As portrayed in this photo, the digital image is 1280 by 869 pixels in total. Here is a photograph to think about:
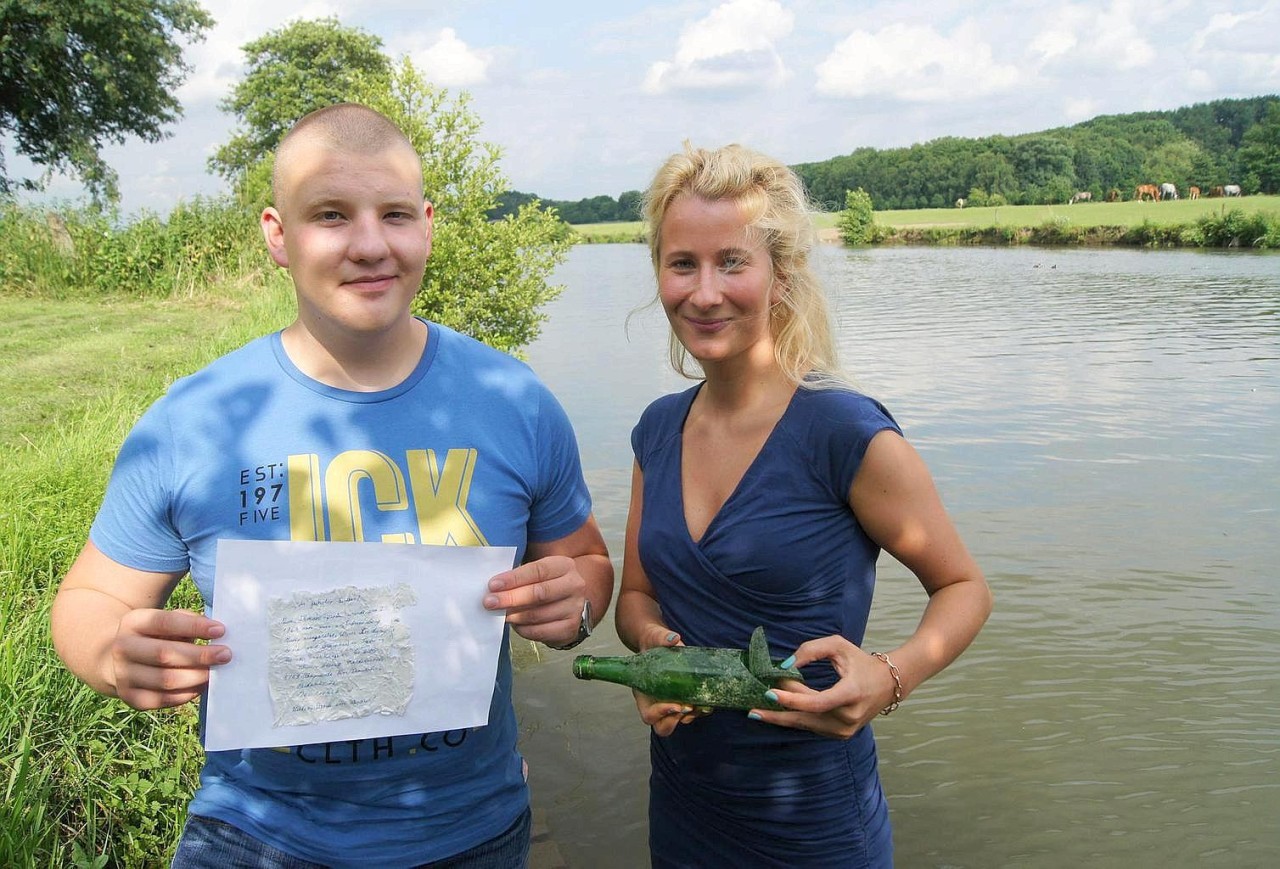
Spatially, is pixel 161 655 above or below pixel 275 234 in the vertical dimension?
below

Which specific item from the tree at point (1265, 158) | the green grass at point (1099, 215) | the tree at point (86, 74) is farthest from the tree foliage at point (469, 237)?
the tree at point (1265, 158)

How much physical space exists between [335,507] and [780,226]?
1.23 meters

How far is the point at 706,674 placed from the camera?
6.96 ft

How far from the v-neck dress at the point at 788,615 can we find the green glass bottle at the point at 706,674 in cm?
16

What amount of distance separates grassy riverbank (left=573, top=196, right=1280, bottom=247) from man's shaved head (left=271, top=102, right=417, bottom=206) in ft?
155

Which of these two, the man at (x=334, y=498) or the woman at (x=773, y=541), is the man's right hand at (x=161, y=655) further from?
the woman at (x=773, y=541)

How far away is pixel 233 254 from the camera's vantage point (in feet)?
61.2

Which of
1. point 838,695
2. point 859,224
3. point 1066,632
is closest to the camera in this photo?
point 838,695

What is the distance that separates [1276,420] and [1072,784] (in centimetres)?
1054

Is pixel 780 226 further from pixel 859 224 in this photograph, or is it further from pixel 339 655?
pixel 859 224

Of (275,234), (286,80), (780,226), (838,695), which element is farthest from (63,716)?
(286,80)

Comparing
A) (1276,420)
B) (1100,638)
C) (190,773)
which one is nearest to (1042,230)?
(1276,420)

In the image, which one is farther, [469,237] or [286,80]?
[286,80]

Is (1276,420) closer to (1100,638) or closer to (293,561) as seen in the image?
(1100,638)
